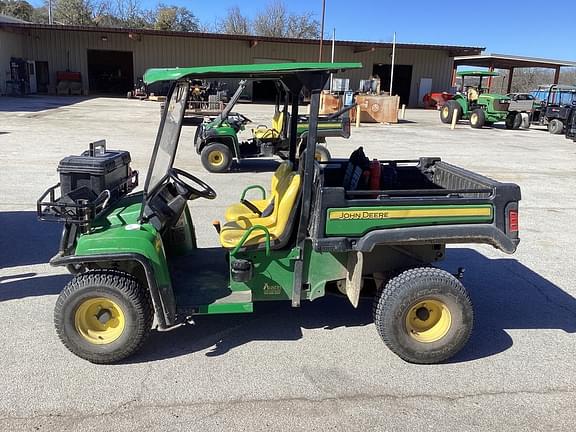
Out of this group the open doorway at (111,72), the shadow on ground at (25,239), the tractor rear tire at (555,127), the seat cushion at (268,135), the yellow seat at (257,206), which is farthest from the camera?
the open doorway at (111,72)

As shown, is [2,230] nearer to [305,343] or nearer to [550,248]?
[305,343]

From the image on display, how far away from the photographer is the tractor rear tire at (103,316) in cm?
321

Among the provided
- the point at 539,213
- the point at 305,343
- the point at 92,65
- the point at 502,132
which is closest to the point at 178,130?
the point at 305,343

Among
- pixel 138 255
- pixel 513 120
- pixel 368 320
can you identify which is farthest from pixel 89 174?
pixel 513 120

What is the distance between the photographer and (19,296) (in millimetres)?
4270

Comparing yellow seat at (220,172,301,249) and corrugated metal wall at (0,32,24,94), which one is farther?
corrugated metal wall at (0,32,24,94)

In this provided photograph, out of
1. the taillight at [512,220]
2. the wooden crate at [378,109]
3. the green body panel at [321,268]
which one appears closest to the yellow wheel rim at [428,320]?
the green body panel at [321,268]

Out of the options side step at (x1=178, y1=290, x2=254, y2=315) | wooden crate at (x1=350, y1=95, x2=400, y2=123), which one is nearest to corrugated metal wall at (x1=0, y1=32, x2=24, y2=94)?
wooden crate at (x1=350, y1=95, x2=400, y2=123)

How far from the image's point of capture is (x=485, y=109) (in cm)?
2188

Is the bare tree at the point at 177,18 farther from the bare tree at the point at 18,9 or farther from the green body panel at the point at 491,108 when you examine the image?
the green body panel at the point at 491,108

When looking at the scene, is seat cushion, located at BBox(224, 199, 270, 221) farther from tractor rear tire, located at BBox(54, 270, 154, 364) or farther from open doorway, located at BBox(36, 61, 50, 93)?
open doorway, located at BBox(36, 61, 50, 93)

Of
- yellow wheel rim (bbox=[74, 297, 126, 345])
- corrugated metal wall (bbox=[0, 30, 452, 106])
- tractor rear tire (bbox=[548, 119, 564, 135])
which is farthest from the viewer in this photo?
corrugated metal wall (bbox=[0, 30, 452, 106])

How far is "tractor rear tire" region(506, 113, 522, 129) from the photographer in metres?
21.9

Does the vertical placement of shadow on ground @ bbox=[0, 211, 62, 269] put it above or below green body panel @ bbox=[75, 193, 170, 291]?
below
